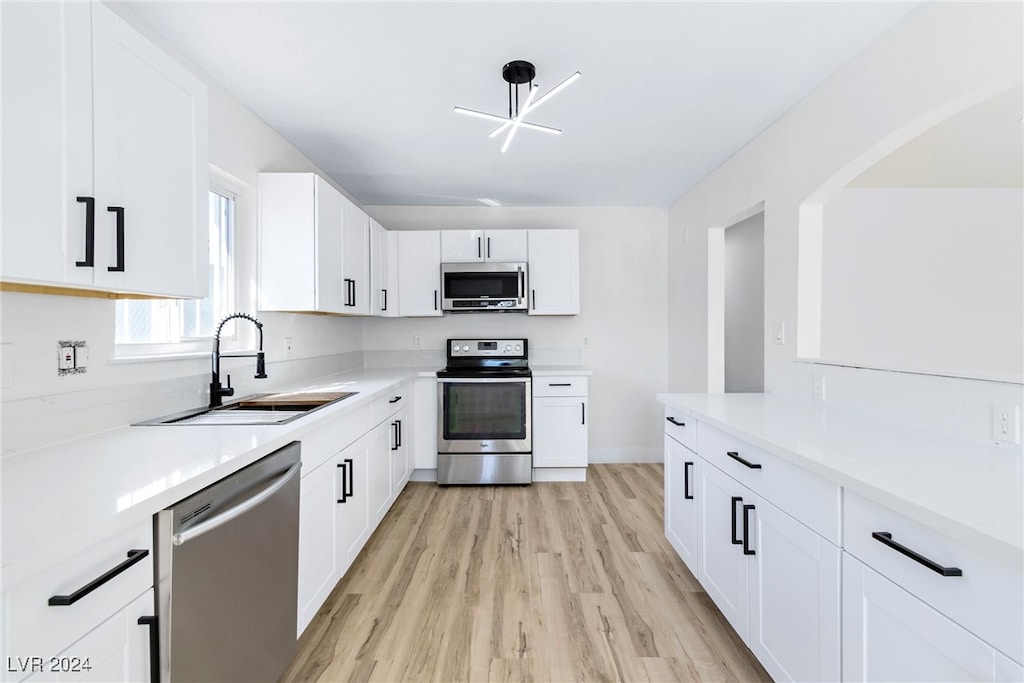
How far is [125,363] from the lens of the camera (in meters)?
1.55

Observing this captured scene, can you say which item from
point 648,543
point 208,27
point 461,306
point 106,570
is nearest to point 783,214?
point 648,543

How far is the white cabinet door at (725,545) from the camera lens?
5.13 feet

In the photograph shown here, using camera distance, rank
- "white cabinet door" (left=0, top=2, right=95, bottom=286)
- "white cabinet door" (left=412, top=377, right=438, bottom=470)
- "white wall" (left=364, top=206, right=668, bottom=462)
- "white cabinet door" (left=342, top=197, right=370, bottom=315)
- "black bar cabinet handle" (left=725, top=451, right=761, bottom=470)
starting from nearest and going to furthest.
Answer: "white cabinet door" (left=0, top=2, right=95, bottom=286)
"black bar cabinet handle" (left=725, top=451, right=761, bottom=470)
"white cabinet door" (left=342, top=197, right=370, bottom=315)
"white cabinet door" (left=412, top=377, right=438, bottom=470)
"white wall" (left=364, top=206, right=668, bottom=462)

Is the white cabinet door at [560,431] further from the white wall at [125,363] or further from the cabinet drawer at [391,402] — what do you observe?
the white wall at [125,363]

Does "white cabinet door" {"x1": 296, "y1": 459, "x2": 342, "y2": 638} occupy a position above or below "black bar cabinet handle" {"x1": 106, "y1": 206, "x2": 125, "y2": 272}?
below

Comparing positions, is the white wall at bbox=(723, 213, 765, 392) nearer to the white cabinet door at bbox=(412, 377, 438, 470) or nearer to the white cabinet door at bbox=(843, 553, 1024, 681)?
the white cabinet door at bbox=(412, 377, 438, 470)

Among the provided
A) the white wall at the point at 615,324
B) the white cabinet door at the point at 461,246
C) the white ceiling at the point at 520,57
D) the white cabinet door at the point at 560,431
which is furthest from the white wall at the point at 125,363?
the white cabinet door at the point at 560,431

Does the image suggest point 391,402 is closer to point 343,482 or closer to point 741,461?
point 343,482

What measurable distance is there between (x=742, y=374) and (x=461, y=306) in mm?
2769

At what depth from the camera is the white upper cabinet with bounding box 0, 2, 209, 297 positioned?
942 millimetres

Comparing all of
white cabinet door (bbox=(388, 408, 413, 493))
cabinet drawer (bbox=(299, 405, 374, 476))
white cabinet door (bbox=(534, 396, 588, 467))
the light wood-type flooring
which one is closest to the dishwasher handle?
cabinet drawer (bbox=(299, 405, 374, 476))

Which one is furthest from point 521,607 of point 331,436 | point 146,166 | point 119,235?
point 146,166

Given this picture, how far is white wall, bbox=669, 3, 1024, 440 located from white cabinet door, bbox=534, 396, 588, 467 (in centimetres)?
151

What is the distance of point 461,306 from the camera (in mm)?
3779
